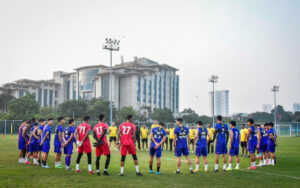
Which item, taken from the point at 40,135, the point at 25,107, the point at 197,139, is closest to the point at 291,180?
A: the point at 197,139

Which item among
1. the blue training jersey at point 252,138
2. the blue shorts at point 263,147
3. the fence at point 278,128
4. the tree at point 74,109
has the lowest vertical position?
the fence at point 278,128

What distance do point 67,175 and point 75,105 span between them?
77.1 meters

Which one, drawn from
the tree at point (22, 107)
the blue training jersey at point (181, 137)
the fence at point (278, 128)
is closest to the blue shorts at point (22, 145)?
the blue training jersey at point (181, 137)

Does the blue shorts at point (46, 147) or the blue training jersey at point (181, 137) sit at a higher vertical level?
the blue training jersey at point (181, 137)

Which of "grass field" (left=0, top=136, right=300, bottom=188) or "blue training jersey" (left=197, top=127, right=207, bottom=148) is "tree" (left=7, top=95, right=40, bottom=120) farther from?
"blue training jersey" (left=197, top=127, right=207, bottom=148)

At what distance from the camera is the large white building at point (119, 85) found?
12050 cm

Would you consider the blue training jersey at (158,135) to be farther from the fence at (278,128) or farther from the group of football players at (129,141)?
the fence at (278,128)

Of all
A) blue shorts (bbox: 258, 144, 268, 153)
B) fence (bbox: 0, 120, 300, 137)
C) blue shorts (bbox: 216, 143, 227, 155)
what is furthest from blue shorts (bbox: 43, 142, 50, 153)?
fence (bbox: 0, 120, 300, 137)

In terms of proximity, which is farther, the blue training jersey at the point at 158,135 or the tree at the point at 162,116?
the tree at the point at 162,116

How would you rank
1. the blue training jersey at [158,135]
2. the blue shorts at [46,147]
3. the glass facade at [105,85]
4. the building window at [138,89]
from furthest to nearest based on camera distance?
1. the building window at [138,89]
2. the glass facade at [105,85]
3. the blue shorts at [46,147]
4. the blue training jersey at [158,135]

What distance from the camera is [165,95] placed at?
14338cm

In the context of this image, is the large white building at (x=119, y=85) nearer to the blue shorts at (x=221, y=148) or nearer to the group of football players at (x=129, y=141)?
the group of football players at (x=129, y=141)

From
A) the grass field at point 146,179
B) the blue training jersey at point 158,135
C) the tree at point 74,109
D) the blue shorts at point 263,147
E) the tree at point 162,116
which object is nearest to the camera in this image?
the grass field at point 146,179

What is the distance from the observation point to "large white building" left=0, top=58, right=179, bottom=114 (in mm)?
120500
